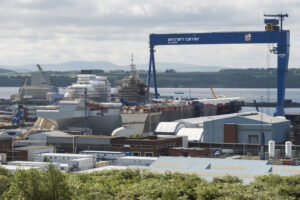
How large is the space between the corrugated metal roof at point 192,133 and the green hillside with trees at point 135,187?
86.9ft

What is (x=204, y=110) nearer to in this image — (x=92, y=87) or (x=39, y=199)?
(x=92, y=87)

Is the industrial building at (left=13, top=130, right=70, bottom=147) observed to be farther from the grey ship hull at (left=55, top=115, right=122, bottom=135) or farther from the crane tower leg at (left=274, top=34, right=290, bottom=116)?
the crane tower leg at (left=274, top=34, right=290, bottom=116)

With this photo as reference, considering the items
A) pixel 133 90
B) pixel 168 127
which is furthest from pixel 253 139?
pixel 133 90

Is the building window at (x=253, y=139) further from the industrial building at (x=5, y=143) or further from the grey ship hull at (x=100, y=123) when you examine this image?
the grey ship hull at (x=100, y=123)

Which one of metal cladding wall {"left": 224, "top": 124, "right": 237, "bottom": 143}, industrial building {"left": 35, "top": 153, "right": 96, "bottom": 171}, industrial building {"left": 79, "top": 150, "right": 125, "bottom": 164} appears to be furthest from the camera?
A: metal cladding wall {"left": 224, "top": 124, "right": 237, "bottom": 143}

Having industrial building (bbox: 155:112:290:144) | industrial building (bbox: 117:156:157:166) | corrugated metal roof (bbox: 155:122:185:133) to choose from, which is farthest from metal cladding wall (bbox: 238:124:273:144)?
industrial building (bbox: 117:156:157:166)

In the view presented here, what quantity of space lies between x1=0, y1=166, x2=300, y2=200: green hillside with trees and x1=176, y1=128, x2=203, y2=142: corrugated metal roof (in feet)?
86.9

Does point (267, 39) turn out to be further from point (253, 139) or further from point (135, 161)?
point (135, 161)

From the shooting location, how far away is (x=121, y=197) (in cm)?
3766

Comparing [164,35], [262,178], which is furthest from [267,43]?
[262,178]

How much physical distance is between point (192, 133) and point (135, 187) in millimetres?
36912

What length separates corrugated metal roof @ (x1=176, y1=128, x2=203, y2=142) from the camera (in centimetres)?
7412

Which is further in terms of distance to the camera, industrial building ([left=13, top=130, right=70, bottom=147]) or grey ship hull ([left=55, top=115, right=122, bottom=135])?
grey ship hull ([left=55, top=115, right=122, bottom=135])

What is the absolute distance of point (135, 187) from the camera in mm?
38875
